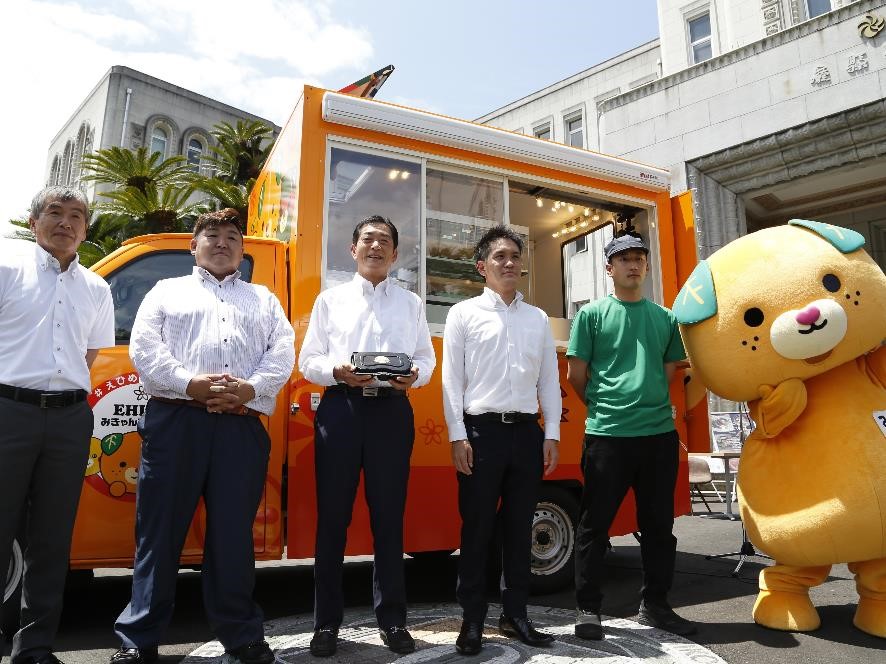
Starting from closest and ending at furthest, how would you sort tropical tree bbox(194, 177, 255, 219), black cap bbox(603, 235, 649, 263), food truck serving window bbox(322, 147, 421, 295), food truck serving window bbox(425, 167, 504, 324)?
black cap bbox(603, 235, 649, 263) < food truck serving window bbox(322, 147, 421, 295) < food truck serving window bbox(425, 167, 504, 324) < tropical tree bbox(194, 177, 255, 219)

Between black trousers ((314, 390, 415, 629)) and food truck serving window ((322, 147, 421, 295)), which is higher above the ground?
food truck serving window ((322, 147, 421, 295))

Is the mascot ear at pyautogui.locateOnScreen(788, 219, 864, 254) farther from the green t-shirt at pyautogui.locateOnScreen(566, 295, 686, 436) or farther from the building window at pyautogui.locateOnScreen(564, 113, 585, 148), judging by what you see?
the building window at pyautogui.locateOnScreen(564, 113, 585, 148)

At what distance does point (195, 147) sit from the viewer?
84.9 ft

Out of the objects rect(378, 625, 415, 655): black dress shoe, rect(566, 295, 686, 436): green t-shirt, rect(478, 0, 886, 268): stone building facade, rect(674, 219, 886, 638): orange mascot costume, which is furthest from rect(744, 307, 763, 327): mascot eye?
rect(478, 0, 886, 268): stone building facade

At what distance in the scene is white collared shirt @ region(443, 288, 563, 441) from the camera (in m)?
2.94

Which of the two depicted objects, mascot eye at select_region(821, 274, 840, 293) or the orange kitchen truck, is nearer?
mascot eye at select_region(821, 274, 840, 293)

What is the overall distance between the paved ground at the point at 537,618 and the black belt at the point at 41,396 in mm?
1204

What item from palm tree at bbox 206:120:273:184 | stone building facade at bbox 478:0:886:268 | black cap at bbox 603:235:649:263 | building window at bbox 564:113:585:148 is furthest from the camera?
building window at bbox 564:113:585:148

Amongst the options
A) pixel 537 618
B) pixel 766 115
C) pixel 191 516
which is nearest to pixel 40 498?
pixel 191 516

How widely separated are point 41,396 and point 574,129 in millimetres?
20091

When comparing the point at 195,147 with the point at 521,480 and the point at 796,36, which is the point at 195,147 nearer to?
the point at 796,36

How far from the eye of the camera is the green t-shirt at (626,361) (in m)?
3.13

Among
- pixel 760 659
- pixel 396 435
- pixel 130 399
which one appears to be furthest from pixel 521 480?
pixel 130 399

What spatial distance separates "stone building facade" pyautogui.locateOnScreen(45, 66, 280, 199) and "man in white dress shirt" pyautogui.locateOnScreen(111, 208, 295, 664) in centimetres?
2197
